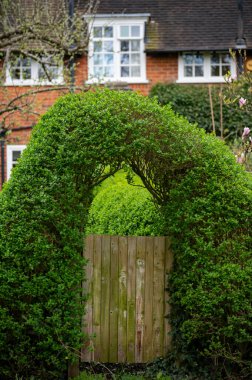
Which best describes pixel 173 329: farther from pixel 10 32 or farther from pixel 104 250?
pixel 10 32

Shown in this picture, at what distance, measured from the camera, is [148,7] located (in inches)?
931

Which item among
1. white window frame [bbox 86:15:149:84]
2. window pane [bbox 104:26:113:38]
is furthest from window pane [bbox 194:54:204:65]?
window pane [bbox 104:26:113:38]

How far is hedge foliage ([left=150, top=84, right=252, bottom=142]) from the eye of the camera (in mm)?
21969

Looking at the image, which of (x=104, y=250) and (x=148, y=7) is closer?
(x=104, y=250)

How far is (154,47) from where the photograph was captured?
74.3ft

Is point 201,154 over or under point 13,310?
over

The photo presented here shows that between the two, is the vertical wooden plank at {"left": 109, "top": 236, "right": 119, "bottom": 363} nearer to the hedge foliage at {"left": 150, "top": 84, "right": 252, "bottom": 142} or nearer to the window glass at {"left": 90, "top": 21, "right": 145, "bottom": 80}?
the hedge foliage at {"left": 150, "top": 84, "right": 252, "bottom": 142}

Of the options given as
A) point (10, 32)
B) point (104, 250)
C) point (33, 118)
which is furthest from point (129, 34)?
point (104, 250)

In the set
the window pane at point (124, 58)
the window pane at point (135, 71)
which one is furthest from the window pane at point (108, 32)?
the window pane at point (135, 71)

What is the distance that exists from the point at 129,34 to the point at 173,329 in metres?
17.2

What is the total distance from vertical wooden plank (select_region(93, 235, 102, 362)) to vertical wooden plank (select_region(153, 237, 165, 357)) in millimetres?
488

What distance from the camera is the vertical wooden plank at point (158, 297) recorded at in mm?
7141

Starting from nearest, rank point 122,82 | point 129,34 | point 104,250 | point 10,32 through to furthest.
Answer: point 104,250, point 10,32, point 122,82, point 129,34

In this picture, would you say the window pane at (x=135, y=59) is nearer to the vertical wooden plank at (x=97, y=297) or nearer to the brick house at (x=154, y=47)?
the brick house at (x=154, y=47)
